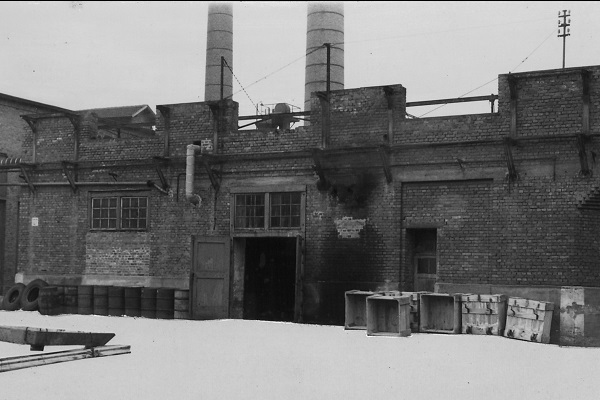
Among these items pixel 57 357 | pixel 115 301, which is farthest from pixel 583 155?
pixel 115 301

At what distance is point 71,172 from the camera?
20438 mm

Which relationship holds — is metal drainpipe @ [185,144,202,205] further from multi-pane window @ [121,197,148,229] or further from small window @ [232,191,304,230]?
multi-pane window @ [121,197,148,229]

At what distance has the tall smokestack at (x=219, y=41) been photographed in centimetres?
3309

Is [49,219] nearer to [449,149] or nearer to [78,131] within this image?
[78,131]

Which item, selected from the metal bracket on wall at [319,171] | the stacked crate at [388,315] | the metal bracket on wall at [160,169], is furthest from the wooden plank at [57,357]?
the metal bracket on wall at [160,169]

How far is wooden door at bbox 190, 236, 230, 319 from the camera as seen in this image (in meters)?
18.3

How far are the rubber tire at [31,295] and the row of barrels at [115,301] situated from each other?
65cm

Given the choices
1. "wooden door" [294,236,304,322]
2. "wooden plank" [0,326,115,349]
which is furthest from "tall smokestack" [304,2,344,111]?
"wooden plank" [0,326,115,349]

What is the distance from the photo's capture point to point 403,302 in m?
14.6

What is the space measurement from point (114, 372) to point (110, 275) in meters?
10.1

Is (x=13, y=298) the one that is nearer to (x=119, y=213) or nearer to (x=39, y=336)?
(x=119, y=213)

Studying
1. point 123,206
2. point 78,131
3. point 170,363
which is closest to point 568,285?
point 170,363

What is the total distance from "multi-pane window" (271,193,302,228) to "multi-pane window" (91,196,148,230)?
3.58 metres

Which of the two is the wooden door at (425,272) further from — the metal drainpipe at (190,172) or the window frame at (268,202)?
the metal drainpipe at (190,172)
